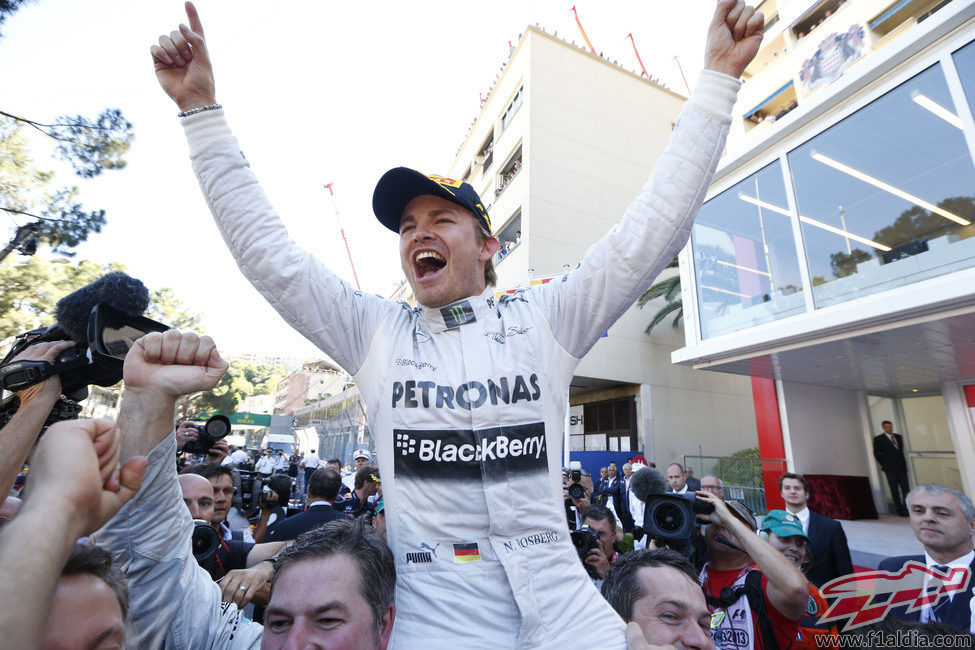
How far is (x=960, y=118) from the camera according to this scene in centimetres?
713

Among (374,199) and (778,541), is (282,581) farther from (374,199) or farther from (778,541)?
(778,541)

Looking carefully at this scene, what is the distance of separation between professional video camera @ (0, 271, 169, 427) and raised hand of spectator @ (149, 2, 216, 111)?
505 mm

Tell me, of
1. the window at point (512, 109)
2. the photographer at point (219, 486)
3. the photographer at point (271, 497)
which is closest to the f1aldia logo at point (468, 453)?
the photographer at point (219, 486)

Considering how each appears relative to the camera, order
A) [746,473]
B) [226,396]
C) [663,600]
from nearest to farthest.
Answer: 1. [663,600]
2. [746,473]
3. [226,396]

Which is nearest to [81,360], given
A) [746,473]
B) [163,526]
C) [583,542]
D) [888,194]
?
[163,526]

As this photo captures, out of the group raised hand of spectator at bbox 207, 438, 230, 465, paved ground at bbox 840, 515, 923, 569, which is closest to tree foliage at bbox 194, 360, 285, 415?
raised hand of spectator at bbox 207, 438, 230, 465

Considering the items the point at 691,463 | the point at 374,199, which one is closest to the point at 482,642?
the point at 374,199

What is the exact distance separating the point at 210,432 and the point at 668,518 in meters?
3.41

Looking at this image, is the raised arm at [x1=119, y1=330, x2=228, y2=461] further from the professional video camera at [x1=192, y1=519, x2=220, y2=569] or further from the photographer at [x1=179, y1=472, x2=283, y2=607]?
the professional video camera at [x1=192, y1=519, x2=220, y2=569]

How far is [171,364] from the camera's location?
1.15m

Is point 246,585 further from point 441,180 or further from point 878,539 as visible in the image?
point 878,539

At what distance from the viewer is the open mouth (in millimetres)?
1613

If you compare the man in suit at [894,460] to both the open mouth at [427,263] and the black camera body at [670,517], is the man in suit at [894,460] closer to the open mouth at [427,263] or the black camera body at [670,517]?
the black camera body at [670,517]

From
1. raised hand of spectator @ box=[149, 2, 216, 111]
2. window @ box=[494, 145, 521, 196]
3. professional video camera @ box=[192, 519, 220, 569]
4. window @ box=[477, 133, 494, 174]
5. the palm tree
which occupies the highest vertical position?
window @ box=[477, 133, 494, 174]
